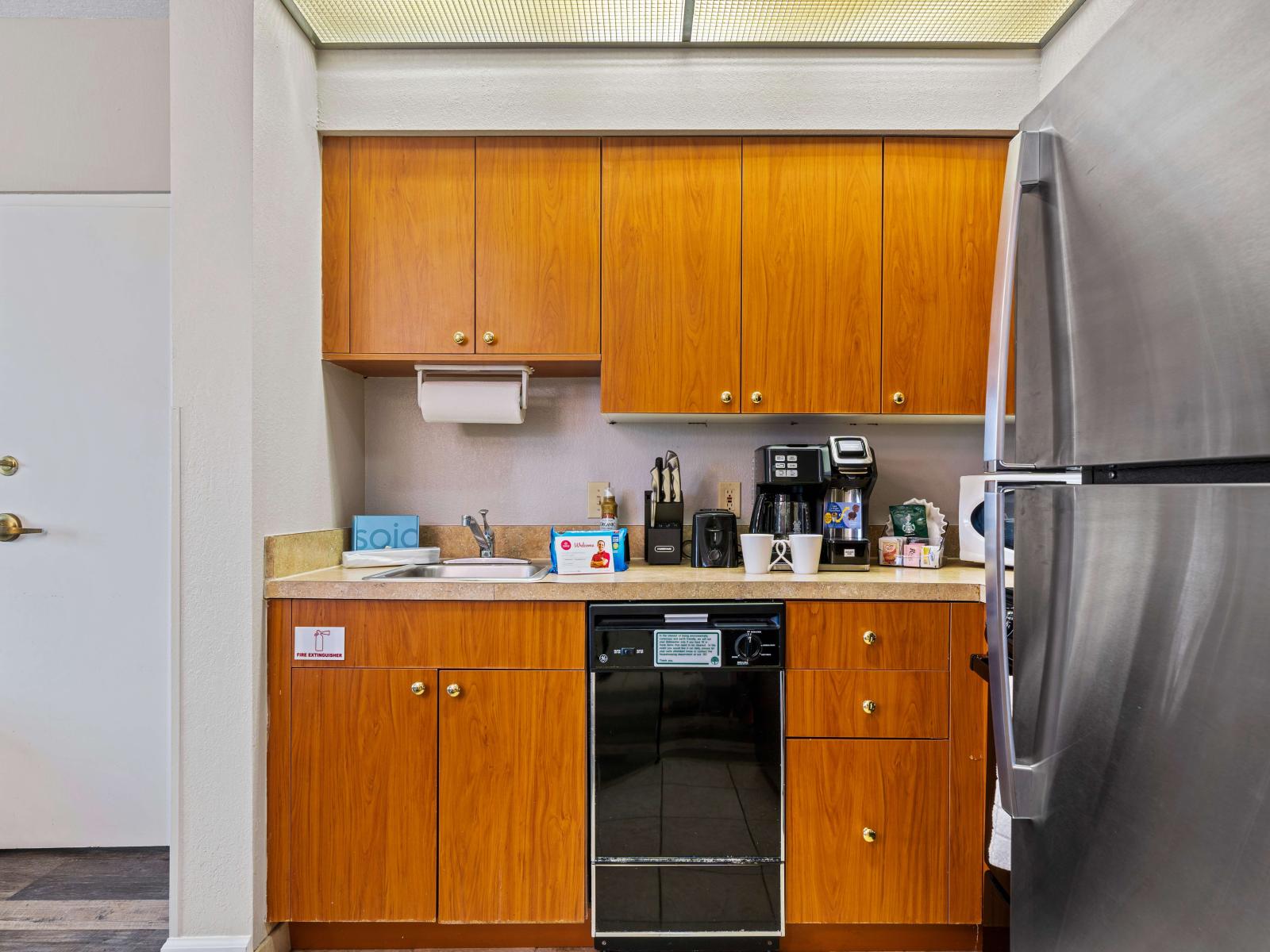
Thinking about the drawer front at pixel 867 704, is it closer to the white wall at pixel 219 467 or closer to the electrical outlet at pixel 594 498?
the electrical outlet at pixel 594 498

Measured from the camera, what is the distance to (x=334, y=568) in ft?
6.86

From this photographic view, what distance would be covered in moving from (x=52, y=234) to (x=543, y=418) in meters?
1.62

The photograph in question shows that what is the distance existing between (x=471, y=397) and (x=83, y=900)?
1771mm

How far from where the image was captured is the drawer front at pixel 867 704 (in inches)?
69.7

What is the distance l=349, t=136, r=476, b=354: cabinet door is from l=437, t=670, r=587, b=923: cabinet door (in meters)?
1.07

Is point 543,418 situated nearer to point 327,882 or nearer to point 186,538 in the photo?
point 186,538

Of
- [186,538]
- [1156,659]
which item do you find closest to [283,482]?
[186,538]

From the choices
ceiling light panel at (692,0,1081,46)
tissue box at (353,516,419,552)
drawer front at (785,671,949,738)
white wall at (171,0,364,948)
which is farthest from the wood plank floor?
ceiling light panel at (692,0,1081,46)

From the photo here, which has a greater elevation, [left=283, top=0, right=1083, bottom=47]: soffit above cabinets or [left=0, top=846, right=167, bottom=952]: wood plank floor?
[left=283, top=0, right=1083, bottom=47]: soffit above cabinets

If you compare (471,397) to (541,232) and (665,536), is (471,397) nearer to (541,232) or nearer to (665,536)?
(541,232)

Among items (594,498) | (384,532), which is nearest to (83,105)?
(384,532)

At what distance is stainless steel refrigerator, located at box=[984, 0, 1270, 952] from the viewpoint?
0.52 metres

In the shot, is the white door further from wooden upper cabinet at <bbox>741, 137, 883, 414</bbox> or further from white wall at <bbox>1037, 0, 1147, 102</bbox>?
white wall at <bbox>1037, 0, 1147, 102</bbox>

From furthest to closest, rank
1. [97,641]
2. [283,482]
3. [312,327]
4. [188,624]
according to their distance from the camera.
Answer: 1. [97,641]
2. [312,327]
3. [283,482]
4. [188,624]
